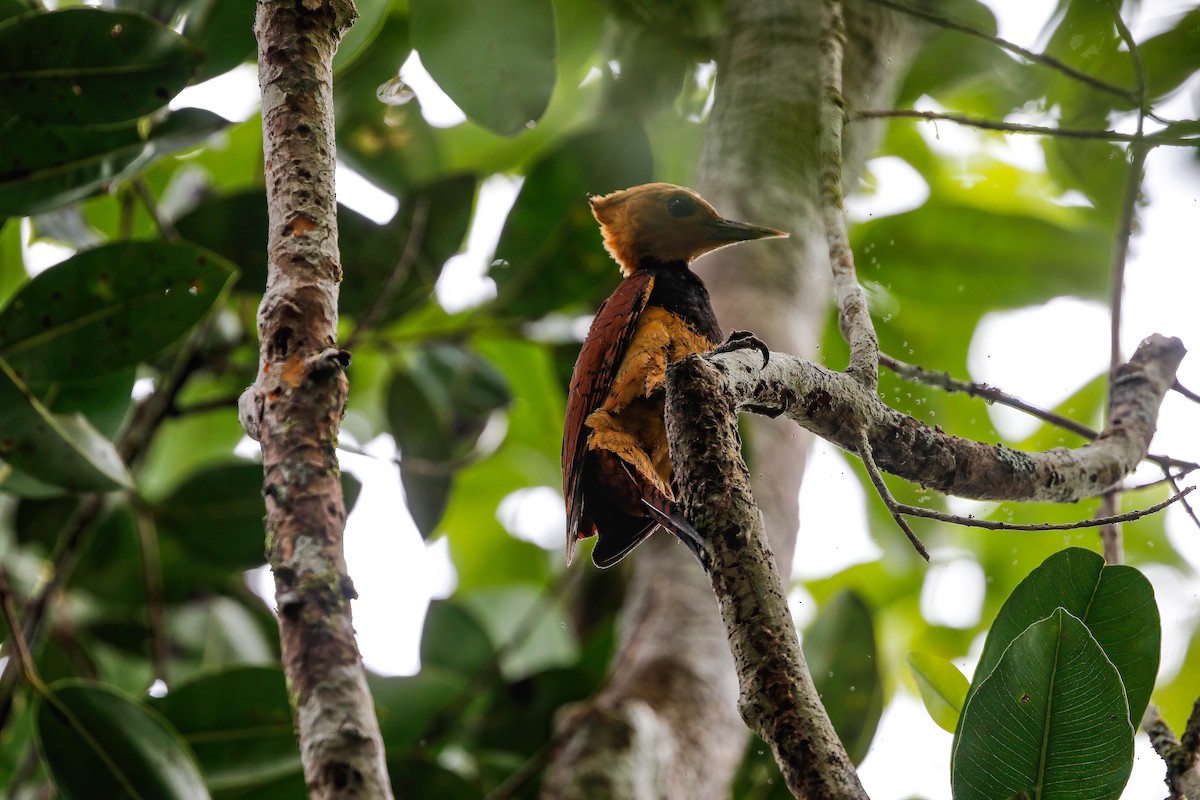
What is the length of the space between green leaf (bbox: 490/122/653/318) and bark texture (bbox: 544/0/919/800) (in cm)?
30

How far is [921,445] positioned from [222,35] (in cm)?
127

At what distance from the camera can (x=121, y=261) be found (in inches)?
68.6

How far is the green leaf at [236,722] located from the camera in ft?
6.24

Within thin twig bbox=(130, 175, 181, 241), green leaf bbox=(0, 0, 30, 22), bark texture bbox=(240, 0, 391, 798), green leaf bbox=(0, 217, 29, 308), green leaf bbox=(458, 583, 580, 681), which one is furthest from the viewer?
green leaf bbox=(458, 583, 580, 681)

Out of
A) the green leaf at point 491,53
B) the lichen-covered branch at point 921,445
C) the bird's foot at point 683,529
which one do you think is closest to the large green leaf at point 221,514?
the green leaf at point 491,53

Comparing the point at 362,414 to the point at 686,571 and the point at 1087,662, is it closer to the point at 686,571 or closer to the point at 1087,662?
the point at 686,571

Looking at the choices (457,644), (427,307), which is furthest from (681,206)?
(457,644)

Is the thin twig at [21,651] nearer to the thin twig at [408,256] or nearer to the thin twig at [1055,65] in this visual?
the thin twig at [408,256]

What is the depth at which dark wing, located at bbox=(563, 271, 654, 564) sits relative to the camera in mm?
1191

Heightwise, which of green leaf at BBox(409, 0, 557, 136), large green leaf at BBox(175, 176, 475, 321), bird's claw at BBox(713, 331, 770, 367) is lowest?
bird's claw at BBox(713, 331, 770, 367)

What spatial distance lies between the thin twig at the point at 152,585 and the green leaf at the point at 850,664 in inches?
55.8

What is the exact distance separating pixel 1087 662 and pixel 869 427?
25cm

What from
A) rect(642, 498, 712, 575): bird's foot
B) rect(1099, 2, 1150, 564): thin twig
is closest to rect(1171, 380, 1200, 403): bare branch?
rect(1099, 2, 1150, 564): thin twig

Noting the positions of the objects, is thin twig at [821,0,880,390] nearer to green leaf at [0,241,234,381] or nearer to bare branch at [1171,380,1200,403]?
bare branch at [1171,380,1200,403]
